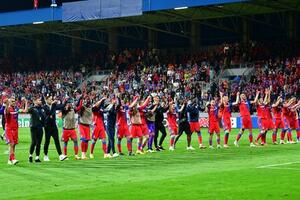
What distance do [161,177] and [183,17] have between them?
3822cm

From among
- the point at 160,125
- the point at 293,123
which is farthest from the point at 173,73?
the point at 160,125

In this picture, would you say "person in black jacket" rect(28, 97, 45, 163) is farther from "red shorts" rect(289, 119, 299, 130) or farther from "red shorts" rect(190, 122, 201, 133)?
"red shorts" rect(289, 119, 299, 130)

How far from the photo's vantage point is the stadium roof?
161 feet

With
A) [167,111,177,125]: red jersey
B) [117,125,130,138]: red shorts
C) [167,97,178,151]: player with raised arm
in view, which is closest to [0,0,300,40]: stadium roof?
[167,97,178,151]: player with raised arm

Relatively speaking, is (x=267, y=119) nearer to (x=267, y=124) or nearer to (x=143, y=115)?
(x=267, y=124)

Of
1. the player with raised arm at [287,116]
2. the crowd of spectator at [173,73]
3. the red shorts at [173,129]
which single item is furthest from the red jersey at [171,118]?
the crowd of spectator at [173,73]

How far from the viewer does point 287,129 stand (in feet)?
98.4

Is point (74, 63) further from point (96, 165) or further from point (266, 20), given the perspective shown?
point (96, 165)

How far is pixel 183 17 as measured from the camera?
54156mm

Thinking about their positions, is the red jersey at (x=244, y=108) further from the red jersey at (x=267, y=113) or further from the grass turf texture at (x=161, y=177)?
the grass turf texture at (x=161, y=177)

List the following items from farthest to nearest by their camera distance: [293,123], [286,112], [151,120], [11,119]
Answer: [293,123]
[286,112]
[151,120]
[11,119]

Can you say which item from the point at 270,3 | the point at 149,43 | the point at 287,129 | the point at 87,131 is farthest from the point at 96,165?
the point at 149,43

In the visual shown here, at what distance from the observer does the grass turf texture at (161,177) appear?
45.7 feet

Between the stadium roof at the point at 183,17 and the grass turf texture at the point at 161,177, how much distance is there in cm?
2600
